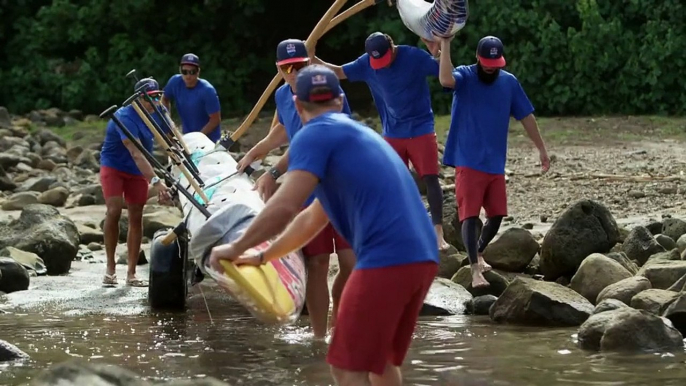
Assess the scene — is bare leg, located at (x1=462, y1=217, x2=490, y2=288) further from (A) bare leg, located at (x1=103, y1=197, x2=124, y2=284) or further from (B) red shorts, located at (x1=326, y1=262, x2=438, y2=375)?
(B) red shorts, located at (x1=326, y1=262, x2=438, y2=375)

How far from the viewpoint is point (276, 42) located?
29.3 metres

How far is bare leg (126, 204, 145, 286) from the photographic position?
12.0m

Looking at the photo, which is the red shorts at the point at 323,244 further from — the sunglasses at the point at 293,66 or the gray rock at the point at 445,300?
the gray rock at the point at 445,300

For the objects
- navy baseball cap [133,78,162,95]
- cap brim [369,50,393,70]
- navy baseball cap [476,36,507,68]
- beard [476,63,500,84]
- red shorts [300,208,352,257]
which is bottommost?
red shorts [300,208,352,257]

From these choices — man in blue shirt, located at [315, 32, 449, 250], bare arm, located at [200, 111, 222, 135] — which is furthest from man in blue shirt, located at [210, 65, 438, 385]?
bare arm, located at [200, 111, 222, 135]

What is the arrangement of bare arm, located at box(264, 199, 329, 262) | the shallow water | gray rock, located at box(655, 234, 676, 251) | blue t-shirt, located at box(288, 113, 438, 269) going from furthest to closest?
gray rock, located at box(655, 234, 676, 251)
the shallow water
bare arm, located at box(264, 199, 329, 262)
blue t-shirt, located at box(288, 113, 438, 269)

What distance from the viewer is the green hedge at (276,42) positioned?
76.6ft

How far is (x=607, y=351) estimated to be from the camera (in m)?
8.45

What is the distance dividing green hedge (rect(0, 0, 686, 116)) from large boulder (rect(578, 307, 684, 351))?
1505 cm

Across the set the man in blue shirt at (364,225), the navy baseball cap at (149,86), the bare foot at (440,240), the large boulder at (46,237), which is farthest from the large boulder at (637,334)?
the large boulder at (46,237)

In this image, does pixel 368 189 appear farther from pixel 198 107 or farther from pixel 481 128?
pixel 198 107

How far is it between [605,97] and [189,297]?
13.9 metres

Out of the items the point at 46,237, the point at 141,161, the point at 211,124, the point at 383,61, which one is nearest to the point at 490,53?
the point at 383,61

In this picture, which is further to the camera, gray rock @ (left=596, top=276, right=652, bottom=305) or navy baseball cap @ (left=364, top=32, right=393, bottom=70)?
navy baseball cap @ (left=364, top=32, right=393, bottom=70)
